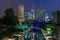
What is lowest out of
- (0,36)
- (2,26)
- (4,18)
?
(0,36)

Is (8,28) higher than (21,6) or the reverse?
the reverse

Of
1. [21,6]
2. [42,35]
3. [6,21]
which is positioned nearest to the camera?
[42,35]

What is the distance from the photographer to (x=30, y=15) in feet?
6.05

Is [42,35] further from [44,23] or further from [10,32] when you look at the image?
[10,32]

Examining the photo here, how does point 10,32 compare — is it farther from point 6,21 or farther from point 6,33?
point 6,21

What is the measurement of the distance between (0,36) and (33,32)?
539 millimetres

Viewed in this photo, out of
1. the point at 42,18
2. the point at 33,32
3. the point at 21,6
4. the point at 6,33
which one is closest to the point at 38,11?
the point at 42,18

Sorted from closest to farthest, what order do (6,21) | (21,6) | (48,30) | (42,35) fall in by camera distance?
(42,35)
(48,30)
(6,21)
(21,6)

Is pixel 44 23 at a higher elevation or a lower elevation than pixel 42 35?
higher

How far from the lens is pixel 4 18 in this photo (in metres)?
1.87

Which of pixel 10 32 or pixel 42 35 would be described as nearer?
pixel 42 35

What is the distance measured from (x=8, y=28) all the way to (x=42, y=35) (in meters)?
0.60

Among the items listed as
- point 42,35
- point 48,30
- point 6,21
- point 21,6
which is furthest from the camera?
point 21,6

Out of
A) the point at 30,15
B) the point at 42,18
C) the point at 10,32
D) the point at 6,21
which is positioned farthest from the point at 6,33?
the point at 42,18
